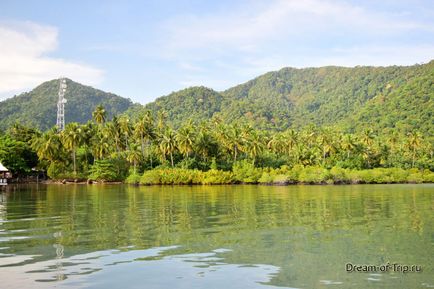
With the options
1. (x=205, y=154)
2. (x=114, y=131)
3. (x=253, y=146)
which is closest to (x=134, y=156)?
(x=114, y=131)

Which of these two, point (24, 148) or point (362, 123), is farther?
point (362, 123)

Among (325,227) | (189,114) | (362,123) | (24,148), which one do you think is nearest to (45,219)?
(325,227)

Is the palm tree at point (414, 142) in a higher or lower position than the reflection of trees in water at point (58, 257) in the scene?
higher

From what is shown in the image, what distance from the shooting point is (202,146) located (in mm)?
102312

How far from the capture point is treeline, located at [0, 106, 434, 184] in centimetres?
9249

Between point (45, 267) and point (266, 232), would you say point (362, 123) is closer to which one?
point (266, 232)

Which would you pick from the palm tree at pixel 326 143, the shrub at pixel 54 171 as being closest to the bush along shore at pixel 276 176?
the palm tree at pixel 326 143

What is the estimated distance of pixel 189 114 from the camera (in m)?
196

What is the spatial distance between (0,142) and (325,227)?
3280 inches

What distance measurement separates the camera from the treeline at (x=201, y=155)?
92.5 metres

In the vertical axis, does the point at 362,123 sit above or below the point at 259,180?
above

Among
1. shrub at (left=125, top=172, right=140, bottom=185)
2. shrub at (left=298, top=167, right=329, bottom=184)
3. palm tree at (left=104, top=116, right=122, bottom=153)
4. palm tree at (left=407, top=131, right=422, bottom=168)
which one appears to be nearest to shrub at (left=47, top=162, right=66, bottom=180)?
palm tree at (left=104, top=116, right=122, bottom=153)

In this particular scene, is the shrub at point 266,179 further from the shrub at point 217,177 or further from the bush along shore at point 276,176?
the shrub at point 217,177

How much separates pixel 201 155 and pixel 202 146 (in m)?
6.09
